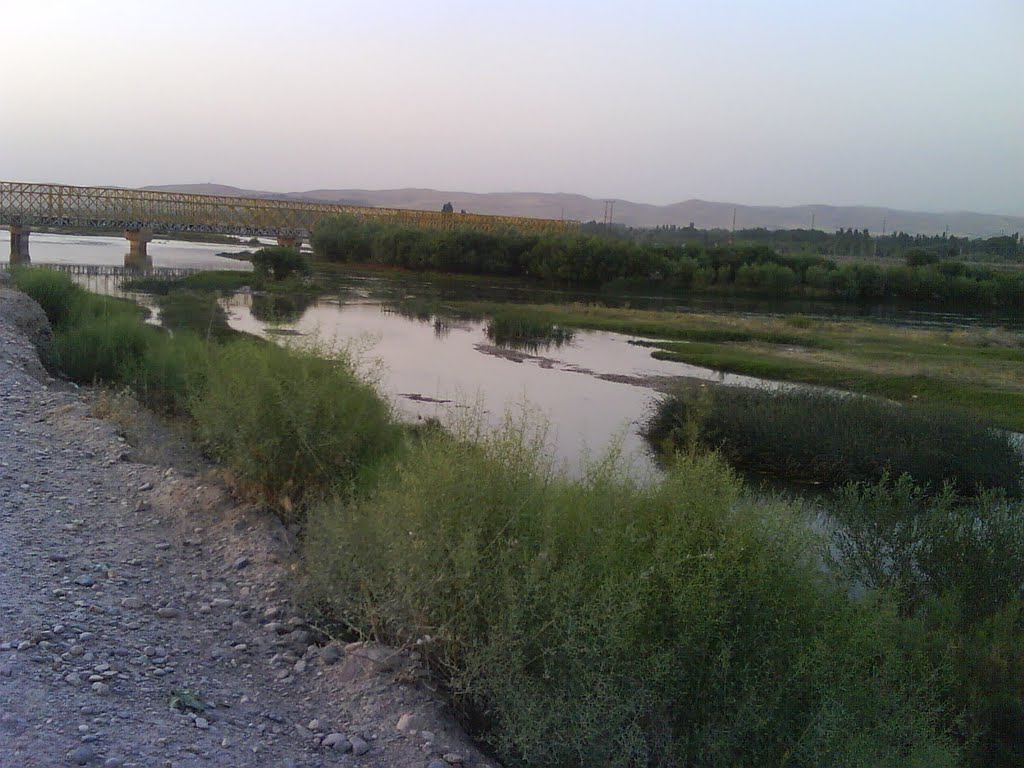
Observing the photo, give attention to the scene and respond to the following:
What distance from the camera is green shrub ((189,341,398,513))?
8961 millimetres

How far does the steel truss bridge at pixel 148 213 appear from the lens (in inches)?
2596

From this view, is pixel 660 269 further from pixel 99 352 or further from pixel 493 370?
pixel 99 352

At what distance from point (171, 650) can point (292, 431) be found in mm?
3400

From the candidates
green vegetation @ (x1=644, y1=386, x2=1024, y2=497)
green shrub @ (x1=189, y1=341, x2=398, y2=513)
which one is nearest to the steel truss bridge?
green vegetation @ (x1=644, y1=386, x2=1024, y2=497)

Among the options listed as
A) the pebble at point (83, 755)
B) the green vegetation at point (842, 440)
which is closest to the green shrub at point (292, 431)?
the pebble at point (83, 755)

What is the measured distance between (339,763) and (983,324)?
184 feet

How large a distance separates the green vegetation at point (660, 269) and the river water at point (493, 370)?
28277mm

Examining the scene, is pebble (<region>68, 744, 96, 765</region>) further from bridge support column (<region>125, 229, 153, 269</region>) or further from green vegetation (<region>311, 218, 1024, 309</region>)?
bridge support column (<region>125, 229, 153, 269</region>)

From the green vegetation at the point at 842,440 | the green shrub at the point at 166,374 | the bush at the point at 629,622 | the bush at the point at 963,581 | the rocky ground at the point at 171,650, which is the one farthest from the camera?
the green vegetation at the point at 842,440

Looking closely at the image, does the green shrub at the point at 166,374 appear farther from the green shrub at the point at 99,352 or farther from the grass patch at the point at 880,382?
the grass patch at the point at 880,382

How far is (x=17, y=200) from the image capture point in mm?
66188

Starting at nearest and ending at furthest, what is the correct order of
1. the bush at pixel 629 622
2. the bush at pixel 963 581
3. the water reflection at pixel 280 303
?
the bush at pixel 629 622 → the bush at pixel 963 581 → the water reflection at pixel 280 303

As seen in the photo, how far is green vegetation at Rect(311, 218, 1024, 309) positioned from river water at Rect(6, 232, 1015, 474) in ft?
92.8

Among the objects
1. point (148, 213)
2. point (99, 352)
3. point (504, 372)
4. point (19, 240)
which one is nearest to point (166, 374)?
point (99, 352)
